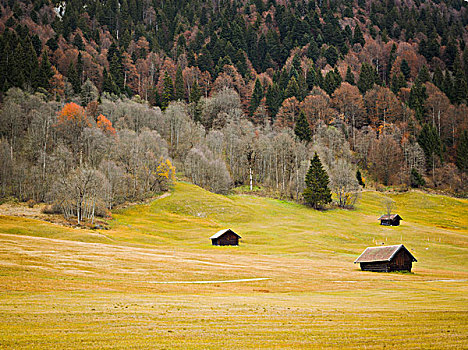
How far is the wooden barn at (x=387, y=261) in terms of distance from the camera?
56.8m

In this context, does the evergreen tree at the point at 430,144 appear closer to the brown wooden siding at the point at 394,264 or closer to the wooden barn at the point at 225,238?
the brown wooden siding at the point at 394,264

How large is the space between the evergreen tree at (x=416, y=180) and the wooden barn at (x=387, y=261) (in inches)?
3643

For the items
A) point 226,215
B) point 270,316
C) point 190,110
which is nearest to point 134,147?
point 226,215

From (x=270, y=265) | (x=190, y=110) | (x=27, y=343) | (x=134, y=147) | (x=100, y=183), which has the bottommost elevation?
(x=270, y=265)

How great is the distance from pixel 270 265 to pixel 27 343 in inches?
1630

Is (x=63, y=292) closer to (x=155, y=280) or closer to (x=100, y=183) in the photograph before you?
(x=155, y=280)

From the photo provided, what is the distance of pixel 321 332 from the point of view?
16.9 meters

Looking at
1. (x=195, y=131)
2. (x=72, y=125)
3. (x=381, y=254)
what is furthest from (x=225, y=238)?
(x=195, y=131)

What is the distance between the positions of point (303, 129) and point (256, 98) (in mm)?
39568

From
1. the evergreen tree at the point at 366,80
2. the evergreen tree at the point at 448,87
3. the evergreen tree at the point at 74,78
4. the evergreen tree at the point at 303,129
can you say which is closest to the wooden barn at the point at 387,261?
the evergreen tree at the point at 303,129

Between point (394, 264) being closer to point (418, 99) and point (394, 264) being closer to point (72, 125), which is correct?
point (72, 125)

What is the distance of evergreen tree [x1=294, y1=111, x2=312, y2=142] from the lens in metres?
157

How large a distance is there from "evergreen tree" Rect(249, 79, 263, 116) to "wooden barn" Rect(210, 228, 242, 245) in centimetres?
11388

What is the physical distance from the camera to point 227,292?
3209 centimetres
